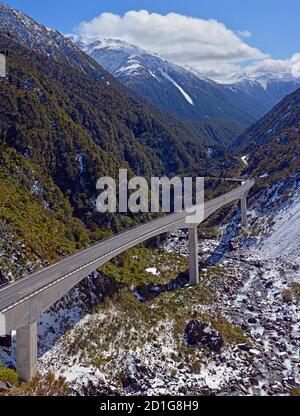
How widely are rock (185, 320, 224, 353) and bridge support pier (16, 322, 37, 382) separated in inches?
523

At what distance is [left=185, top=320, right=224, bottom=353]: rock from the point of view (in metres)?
33.5

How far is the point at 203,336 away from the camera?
34406mm

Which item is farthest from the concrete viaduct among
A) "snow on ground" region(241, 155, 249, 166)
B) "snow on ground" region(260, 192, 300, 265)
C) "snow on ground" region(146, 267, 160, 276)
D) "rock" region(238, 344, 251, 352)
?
"snow on ground" region(241, 155, 249, 166)

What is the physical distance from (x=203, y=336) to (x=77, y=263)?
11536 mm

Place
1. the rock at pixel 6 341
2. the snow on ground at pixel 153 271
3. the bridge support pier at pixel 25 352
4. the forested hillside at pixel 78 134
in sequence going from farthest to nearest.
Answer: the forested hillside at pixel 78 134 < the snow on ground at pixel 153 271 < the rock at pixel 6 341 < the bridge support pier at pixel 25 352

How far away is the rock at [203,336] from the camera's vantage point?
33.5 metres

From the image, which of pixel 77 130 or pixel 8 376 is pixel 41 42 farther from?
pixel 8 376

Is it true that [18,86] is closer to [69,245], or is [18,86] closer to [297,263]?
[69,245]

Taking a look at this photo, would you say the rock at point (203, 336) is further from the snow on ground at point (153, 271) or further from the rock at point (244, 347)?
the snow on ground at point (153, 271)

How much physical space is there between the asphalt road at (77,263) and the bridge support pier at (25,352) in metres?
2.11

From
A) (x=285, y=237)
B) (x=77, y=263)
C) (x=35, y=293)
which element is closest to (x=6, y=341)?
(x=35, y=293)

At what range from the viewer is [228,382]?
28.9 m

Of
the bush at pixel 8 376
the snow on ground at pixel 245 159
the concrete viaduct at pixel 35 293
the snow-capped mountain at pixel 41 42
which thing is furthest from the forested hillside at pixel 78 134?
the snow-capped mountain at pixel 41 42
